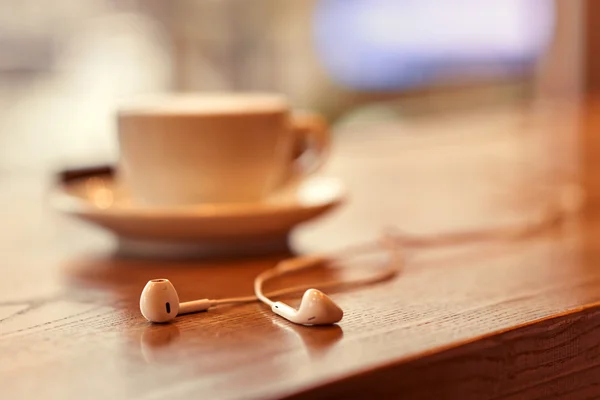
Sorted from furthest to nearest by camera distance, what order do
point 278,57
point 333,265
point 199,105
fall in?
1. point 278,57
2. point 199,105
3. point 333,265

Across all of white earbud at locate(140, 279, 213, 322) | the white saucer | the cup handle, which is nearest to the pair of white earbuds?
white earbud at locate(140, 279, 213, 322)

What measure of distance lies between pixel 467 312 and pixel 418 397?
88 mm

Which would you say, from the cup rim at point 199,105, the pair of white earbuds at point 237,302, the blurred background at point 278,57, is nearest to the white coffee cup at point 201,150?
the cup rim at point 199,105

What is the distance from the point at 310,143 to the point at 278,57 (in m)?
3.49

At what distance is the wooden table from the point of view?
1.00 ft

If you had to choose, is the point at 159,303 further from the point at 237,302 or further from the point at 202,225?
the point at 202,225

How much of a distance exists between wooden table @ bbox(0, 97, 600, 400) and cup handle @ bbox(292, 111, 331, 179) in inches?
1.8

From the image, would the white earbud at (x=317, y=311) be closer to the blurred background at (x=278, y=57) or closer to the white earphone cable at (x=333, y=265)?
the white earphone cable at (x=333, y=265)

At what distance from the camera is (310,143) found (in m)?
0.70

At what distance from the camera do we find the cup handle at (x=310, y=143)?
0.68 meters

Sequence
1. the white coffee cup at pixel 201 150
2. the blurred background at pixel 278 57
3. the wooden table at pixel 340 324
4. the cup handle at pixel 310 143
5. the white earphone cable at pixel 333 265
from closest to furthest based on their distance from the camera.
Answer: the wooden table at pixel 340 324
the white earphone cable at pixel 333 265
the white coffee cup at pixel 201 150
the cup handle at pixel 310 143
the blurred background at pixel 278 57

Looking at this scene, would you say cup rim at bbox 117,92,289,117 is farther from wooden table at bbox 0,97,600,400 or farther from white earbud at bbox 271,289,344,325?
white earbud at bbox 271,289,344,325

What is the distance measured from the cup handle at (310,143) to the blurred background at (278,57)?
200 centimetres

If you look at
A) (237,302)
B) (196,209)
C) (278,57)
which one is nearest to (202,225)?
(196,209)
